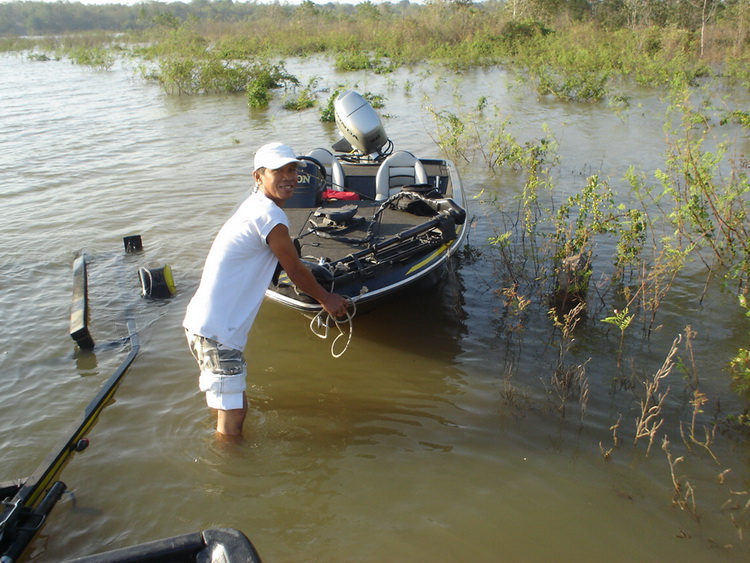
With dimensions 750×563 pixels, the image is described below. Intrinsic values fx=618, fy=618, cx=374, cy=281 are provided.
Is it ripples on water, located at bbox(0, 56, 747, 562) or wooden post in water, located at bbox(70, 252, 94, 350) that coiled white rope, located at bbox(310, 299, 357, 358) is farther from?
wooden post in water, located at bbox(70, 252, 94, 350)

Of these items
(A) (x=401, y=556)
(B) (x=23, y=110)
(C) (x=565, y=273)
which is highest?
(B) (x=23, y=110)

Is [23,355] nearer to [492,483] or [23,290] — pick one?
[23,290]

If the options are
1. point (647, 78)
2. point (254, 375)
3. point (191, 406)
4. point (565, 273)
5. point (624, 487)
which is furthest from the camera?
point (647, 78)

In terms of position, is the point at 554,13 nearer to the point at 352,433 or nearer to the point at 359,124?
the point at 359,124

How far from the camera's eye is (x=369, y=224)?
5.88m

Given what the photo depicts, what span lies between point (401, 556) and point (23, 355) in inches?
151

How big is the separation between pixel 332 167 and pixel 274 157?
4.16m

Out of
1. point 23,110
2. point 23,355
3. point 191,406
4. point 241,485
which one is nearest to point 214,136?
point 23,110

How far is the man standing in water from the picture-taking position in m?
3.28

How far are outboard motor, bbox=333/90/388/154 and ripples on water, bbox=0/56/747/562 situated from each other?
184cm

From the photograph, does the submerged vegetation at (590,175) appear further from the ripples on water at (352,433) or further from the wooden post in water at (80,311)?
the wooden post in water at (80,311)

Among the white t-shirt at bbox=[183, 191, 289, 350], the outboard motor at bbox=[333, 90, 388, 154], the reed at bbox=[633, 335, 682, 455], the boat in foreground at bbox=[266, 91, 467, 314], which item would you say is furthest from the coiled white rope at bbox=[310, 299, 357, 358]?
the outboard motor at bbox=[333, 90, 388, 154]

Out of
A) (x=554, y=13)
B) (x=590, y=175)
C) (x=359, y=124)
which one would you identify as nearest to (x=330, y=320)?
(x=359, y=124)

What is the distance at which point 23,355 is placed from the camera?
5.30 meters
